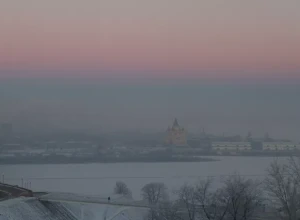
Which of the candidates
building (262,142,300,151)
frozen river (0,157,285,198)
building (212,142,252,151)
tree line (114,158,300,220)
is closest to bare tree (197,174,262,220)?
tree line (114,158,300,220)

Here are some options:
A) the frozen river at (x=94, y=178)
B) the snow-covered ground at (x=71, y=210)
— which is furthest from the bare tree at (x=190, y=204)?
the frozen river at (x=94, y=178)

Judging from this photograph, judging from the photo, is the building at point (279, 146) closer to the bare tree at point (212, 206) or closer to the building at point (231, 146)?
the building at point (231, 146)

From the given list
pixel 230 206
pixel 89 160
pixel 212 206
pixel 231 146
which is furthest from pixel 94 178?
pixel 231 146

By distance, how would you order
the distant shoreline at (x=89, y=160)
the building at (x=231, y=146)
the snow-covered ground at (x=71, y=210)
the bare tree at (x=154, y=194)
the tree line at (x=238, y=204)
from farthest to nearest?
the building at (x=231, y=146)
the distant shoreline at (x=89, y=160)
the bare tree at (x=154, y=194)
the snow-covered ground at (x=71, y=210)
the tree line at (x=238, y=204)

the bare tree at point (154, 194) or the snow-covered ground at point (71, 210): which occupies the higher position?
the bare tree at point (154, 194)

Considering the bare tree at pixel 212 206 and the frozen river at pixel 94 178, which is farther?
the frozen river at pixel 94 178

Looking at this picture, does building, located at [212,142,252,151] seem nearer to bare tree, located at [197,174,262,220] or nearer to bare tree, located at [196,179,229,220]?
bare tree, located at [196,179,229,220]

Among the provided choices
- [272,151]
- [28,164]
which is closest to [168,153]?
[272,151]

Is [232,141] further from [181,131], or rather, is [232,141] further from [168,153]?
[168,153]
